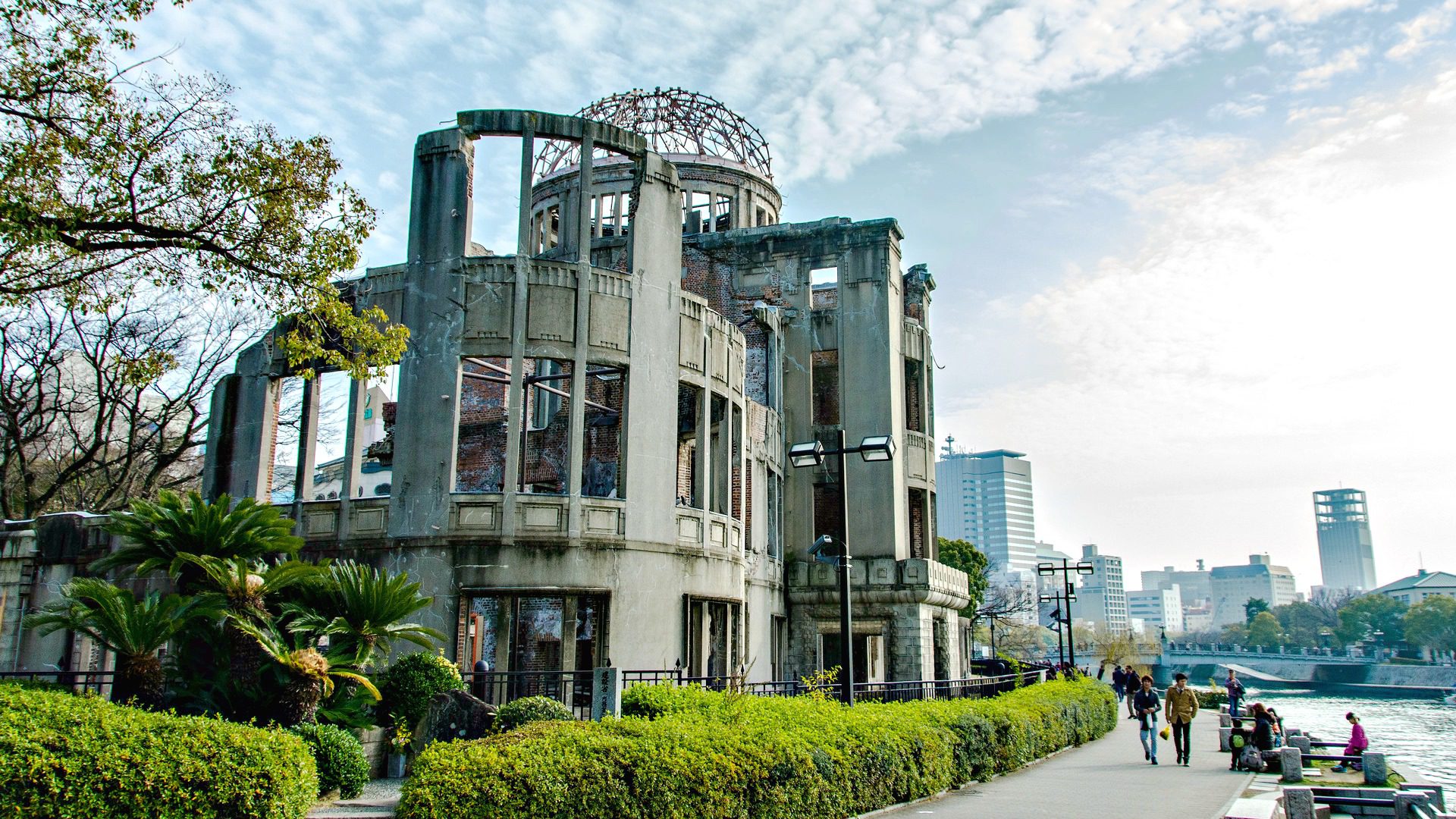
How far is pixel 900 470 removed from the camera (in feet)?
109

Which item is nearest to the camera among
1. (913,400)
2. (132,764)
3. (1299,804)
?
(132,764)

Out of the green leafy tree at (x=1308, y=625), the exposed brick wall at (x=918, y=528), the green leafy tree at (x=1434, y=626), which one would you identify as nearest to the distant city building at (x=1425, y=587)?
the green leafy tree at (x=1308, y=625)

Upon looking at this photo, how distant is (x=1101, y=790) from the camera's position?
16.0 metres

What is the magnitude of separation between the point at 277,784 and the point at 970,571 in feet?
182

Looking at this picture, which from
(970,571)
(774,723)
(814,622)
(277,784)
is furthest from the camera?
(970,571)

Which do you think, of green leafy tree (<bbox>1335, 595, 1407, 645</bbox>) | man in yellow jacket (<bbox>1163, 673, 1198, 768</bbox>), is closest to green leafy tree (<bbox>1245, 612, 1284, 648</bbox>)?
green leafy tree (<bbox>1335, 595, 1407, 645</bbox>)

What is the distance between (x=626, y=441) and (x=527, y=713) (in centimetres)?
792

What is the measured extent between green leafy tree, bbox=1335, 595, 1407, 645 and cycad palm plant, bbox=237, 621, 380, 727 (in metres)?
161

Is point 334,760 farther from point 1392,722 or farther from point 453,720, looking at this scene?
point 1392,722

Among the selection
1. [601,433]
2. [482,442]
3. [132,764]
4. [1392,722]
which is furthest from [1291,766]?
[1392,722]

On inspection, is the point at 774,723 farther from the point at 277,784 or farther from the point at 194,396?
the point at 194,396

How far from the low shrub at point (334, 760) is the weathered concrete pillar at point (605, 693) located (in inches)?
117

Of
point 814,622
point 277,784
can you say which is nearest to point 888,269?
point 814,622

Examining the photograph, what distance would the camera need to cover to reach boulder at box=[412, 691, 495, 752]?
1401 centimetres
